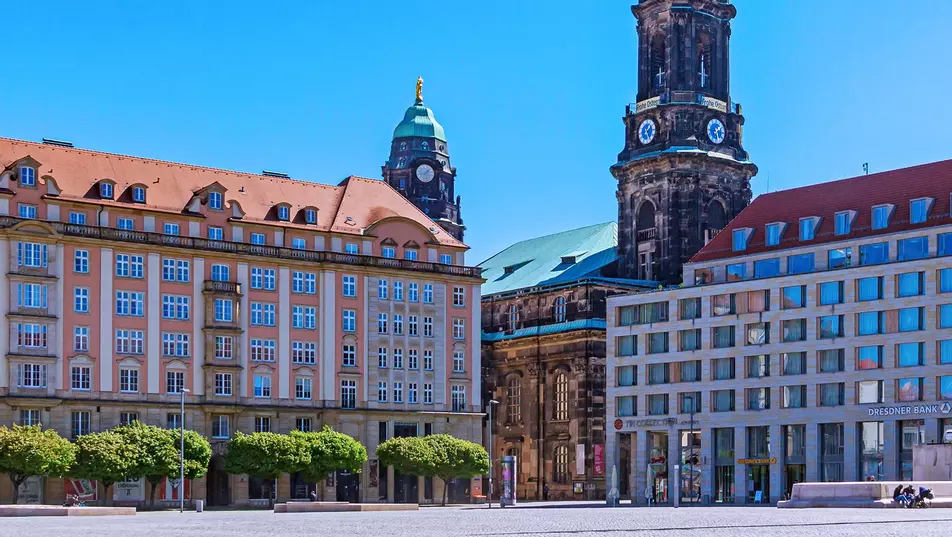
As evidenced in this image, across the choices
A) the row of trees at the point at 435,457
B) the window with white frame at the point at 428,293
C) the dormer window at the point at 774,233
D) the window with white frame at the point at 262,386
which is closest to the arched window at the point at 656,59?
the dormer window at the point at 774,233

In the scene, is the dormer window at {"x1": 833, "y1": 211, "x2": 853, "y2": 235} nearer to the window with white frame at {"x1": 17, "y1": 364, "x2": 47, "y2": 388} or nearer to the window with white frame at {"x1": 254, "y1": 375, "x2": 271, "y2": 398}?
the window with white frame at {"x1": 254, "y1": 375, "x2": 271, "y2": 398}

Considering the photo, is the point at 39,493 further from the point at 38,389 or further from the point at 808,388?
the point at 808,388

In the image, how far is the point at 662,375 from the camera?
132000mm

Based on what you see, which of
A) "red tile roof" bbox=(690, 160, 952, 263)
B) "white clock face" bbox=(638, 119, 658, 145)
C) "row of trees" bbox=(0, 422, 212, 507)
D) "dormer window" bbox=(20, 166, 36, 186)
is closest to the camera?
"row of trees" bbox=(0, 422, 212, 507)

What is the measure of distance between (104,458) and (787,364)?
46098 millimetres

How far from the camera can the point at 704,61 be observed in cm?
16162

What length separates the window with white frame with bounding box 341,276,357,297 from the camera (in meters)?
126

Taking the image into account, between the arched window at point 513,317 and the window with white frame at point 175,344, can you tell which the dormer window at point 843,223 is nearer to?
the window with white frame at point 175,344

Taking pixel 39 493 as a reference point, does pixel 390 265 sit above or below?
above

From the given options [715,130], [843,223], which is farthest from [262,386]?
[715,130]

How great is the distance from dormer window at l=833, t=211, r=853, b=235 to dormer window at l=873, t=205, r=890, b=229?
6.90 feet

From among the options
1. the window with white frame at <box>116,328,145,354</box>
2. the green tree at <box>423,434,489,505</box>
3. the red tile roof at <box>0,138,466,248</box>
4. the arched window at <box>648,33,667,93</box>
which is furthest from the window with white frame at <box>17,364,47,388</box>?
the arched window at <box>648,33,667,93</box>

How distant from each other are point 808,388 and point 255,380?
36.7 m

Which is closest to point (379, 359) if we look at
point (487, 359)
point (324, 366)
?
point (324, 366)
